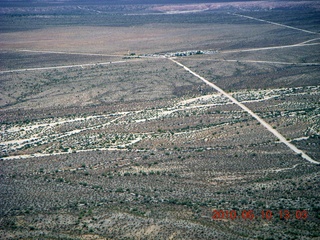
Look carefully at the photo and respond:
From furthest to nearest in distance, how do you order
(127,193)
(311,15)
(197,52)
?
(311,15)
(197,52)
(127,193)

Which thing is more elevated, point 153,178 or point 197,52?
point 197,52

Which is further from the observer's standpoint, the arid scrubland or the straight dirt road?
the straight dirt road

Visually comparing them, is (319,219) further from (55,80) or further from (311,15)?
(311,15)

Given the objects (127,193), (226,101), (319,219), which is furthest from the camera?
(226,101)

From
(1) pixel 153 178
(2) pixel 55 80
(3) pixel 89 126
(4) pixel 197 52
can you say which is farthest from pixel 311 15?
(1) pixel 153 178

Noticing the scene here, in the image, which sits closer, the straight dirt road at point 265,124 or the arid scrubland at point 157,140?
the arid scrubland at point 157,140

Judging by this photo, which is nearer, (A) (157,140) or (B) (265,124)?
(A) (157,140)

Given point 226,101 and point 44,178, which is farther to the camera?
point 226,101

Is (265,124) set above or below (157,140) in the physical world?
above
